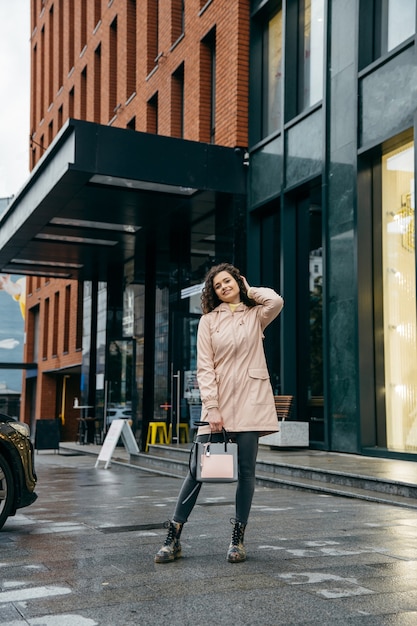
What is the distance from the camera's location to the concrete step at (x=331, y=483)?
7883 millimetres

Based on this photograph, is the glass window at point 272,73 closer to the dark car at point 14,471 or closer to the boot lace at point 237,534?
the dark car at point 14,471

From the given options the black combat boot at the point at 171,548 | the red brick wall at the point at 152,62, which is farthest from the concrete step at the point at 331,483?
the red brick wall at the point at 152,62

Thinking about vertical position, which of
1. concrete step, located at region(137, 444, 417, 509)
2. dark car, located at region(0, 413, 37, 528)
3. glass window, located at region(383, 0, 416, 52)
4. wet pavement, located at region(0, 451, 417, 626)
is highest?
glass window, located at region(383, 0, 416, 52)

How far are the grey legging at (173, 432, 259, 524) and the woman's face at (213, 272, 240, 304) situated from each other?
90 centimetres

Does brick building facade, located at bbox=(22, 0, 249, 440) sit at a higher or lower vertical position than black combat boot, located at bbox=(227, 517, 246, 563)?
higher

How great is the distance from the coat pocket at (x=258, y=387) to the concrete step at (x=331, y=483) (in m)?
3.04

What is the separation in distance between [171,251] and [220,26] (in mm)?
5244

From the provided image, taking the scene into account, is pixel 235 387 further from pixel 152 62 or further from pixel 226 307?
pixel 152 62

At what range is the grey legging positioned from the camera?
493 centimetres

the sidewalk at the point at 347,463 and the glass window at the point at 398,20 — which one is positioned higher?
the glass window at the point at 398,20

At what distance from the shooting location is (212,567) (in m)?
4.73

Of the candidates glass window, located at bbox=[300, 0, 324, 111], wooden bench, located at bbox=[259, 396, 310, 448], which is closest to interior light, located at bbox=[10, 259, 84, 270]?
glass window, located at bbox=[300, 0, 324, 111]

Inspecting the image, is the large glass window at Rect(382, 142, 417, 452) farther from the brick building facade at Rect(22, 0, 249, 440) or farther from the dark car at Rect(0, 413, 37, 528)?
the dark car at Rect(0, 413, 37, 528)

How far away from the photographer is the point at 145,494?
931 cm
